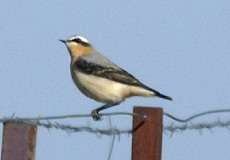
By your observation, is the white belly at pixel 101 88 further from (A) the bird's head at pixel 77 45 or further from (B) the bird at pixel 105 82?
(A) the bird's head at pixel 77 45

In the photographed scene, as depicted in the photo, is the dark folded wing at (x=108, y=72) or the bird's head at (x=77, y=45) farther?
the bird's head at (x=77, y=45)

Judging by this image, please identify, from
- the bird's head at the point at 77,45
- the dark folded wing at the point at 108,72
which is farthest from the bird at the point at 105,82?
the bird's head at the point at 77,45

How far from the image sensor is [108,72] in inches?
417

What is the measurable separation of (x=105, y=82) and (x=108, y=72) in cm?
23

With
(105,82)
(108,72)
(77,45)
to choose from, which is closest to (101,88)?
(105,82)

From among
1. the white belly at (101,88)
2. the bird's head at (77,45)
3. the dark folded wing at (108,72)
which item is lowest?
the white belly at (101,88)

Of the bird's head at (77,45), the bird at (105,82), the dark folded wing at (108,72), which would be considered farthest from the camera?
the bird's head at (77,45)

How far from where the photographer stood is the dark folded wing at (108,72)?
10352 millimetres

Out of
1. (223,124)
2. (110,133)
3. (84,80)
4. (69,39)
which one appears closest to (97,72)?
(84,80)

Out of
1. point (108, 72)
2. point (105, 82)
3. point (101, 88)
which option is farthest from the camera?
point (108, 72)

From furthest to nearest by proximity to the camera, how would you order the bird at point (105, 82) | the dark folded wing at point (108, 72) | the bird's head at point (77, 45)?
1. the bird's head at point (77, 45)
2. the dark folded wing at point (108, 72)
3. the bird at point (105, 82)

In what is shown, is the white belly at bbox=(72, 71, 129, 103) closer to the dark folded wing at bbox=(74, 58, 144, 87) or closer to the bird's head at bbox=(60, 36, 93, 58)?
the dark folded wing at bbox=(74, 58, 144, 87)

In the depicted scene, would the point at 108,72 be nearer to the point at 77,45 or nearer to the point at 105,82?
the point at 105,82

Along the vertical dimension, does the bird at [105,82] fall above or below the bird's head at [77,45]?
below
